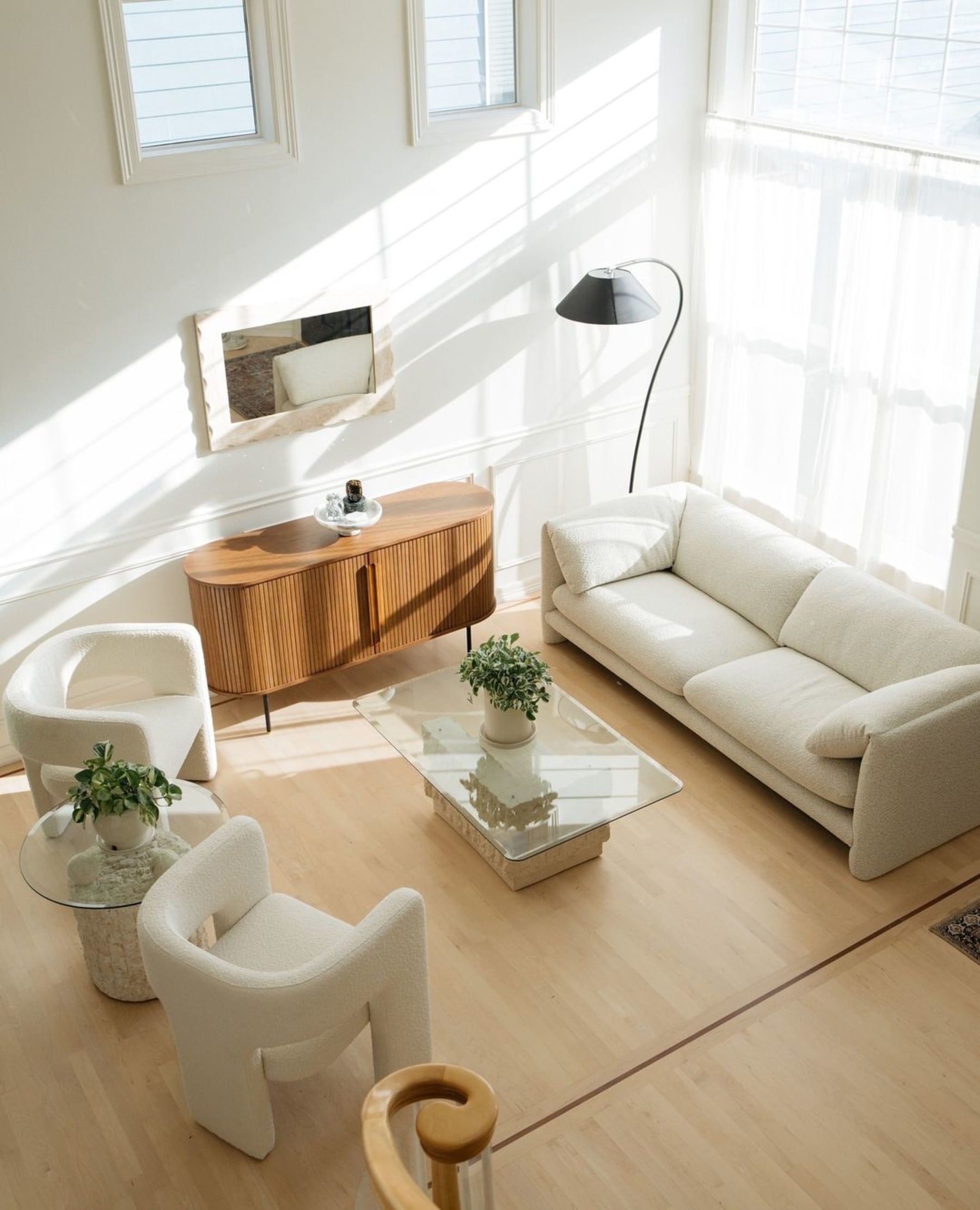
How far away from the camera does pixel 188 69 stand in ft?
15.0

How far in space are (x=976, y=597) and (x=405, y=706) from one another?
7.63ft

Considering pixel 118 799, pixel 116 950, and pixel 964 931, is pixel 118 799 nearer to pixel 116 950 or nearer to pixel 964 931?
pixel 116 950

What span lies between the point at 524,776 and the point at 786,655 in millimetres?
1403

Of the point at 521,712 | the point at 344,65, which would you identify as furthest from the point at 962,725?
the point at 344,65

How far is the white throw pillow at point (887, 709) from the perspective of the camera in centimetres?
407

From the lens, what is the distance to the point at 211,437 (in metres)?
4.99

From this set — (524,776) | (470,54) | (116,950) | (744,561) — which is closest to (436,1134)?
(116,950)

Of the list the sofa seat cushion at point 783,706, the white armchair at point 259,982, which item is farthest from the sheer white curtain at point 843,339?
the white armchair at point 259,982

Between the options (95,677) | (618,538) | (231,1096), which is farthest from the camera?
(618,538)

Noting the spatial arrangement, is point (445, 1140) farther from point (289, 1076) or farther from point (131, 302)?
point (131, 302)

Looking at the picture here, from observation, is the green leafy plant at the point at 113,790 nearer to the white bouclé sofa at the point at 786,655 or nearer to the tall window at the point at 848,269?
the white bouclé sofa at the point at 786,655

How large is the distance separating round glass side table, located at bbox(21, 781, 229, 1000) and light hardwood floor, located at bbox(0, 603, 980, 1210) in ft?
0.57

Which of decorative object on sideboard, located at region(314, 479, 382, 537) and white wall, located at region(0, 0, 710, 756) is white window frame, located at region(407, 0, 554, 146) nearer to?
white wall, located at region(0, 0, 710, 756)

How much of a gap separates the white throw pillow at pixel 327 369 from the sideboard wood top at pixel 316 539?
540 millimetres
